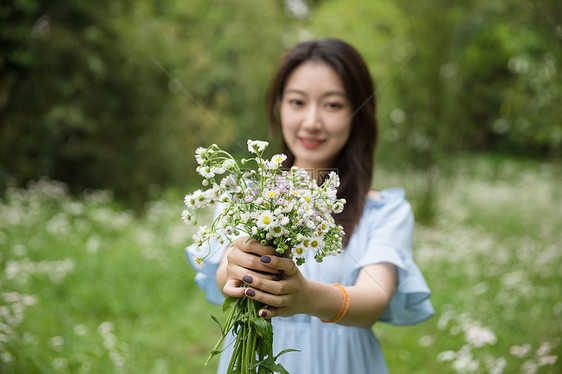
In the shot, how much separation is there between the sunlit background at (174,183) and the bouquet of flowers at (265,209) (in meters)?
0.16

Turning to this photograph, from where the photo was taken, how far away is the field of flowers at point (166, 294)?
9.20 ft

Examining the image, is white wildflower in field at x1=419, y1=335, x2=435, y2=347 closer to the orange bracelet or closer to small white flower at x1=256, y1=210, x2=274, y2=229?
the orange bracelet

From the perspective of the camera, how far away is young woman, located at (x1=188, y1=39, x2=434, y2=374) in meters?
1.46

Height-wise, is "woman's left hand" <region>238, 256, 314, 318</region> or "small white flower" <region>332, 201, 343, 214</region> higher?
"small white flower" <region>332, 201, 343, 214</region>

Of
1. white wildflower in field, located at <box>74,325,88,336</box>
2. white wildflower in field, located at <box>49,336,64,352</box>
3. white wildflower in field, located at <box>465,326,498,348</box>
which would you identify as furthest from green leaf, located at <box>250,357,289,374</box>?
white wildflower in field, located at <box>74,325,88,336</box>

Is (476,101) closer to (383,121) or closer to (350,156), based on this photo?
(383,121)

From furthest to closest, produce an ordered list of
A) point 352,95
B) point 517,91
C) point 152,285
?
point 517,91
point 152,285
point 352,95

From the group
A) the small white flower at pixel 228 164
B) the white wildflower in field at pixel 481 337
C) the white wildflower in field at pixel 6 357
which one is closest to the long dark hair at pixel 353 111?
the small white flower at pixel 228 164

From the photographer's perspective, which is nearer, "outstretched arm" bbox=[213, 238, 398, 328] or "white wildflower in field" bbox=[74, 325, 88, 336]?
"outstretched arm" bbox=[213, 238, 398, 328]

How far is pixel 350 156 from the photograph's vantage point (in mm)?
1640

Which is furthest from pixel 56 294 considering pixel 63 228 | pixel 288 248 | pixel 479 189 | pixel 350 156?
pixel 479 189

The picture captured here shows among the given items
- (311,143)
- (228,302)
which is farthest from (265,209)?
(311,143)

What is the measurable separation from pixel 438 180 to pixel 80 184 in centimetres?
Answer: 589

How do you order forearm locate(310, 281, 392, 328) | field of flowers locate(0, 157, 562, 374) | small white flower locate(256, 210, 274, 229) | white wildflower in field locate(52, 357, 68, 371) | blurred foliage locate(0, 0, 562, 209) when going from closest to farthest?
small white flower locate(256, 210, 274, 229) → forearm locate(310, 281, 392, 328) → white wildflower in field locate(52, 357, 68, 371) → field of flowers locate(0, 157, 562, 374) → blurred foliage locate(0, 0, 562, 209)
